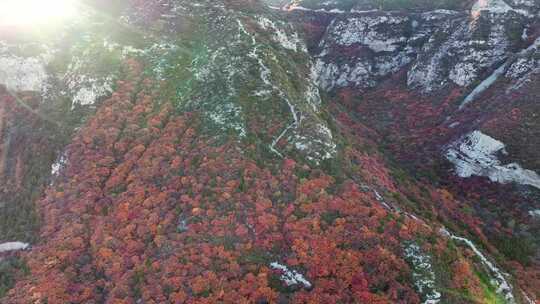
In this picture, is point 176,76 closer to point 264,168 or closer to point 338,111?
point 264,168

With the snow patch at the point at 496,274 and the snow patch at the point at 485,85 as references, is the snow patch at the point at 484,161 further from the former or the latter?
the snow patch at the point at 496,274

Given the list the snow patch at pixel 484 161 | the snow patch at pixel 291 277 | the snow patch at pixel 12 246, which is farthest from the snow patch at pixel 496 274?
the snow patch at pixel 12 246

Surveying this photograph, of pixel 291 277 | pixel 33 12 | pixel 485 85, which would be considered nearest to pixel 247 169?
pixel 291 277

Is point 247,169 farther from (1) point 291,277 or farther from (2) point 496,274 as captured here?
(2) point 496,274

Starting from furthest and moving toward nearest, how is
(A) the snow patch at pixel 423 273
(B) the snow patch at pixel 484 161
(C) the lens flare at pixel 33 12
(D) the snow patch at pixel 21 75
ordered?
(C) the lens flare at pixel 33 12, (B) the snow patch at pixel 484 161, (D) the snow patch at pixel 21 75, (A) the snow patch at pixel 423 273

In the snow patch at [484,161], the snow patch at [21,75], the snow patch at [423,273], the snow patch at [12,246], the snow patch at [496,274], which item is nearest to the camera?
the snow patch at [423,273]

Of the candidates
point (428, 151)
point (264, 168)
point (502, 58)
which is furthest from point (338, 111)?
point (264, 168)
